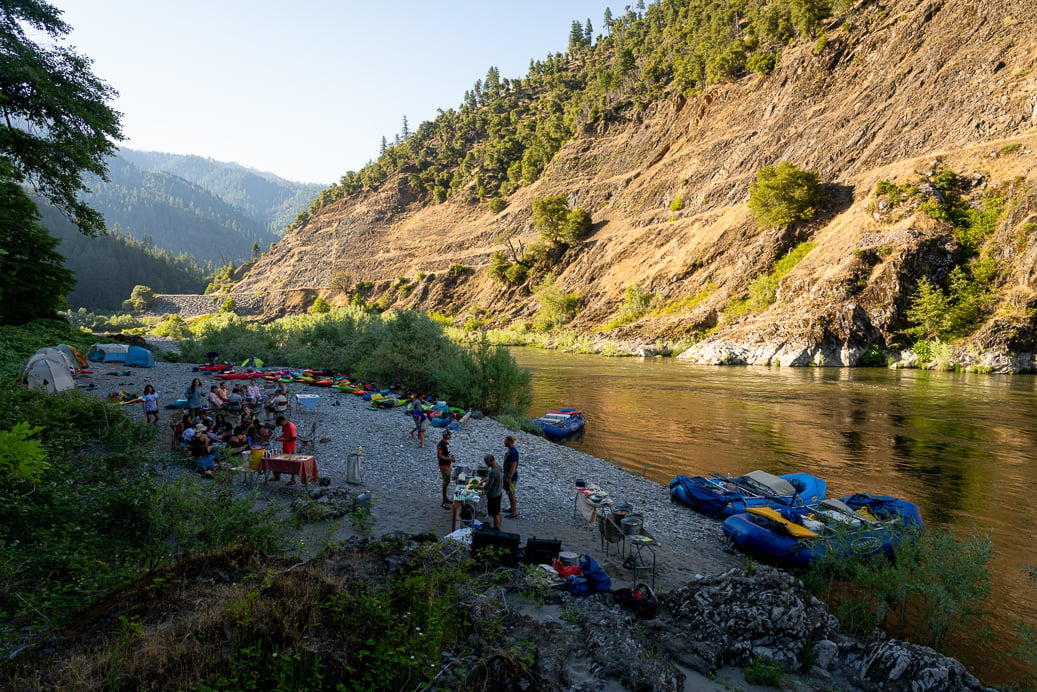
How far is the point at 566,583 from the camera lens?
23.6 ft

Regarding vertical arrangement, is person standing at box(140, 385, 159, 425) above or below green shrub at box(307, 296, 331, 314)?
below

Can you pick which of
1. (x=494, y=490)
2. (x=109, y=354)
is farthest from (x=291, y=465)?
(x=109, y=354)

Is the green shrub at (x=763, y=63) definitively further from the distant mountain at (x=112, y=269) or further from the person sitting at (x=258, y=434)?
the distant mountain at (x=112, y=269)

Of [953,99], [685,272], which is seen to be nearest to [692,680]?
[685,272]

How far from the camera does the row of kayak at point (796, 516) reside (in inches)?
355

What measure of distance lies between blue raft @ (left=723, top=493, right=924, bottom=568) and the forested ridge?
64.6 m

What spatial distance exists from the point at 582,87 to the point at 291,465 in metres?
121

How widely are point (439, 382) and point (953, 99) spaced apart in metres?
50.7

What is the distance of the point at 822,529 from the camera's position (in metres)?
9.81

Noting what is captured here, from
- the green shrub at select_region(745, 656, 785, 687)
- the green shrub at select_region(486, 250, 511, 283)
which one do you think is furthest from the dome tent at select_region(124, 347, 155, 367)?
the green shrub at select_region(486, 250, 511, 283)

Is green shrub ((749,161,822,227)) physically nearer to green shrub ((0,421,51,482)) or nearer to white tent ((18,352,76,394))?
white tent ((18,352,76,394))

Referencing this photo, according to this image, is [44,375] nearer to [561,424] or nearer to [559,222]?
[561,424]

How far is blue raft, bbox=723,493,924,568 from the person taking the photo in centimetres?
888

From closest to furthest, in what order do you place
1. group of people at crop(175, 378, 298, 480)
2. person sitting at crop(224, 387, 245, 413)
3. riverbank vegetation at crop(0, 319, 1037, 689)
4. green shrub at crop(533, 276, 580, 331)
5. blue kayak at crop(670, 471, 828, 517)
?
1. riverbank vegetation at crop(0, 319, 1037, 689)
2. group of people at crop(175, 378, 298, 480)
3. blue kayak at crop(670, 471, 828, 517)
4. person sitting at crop(224, 387, 245, 413)
5. green shrub at crop(533, 276, 580, 331)
